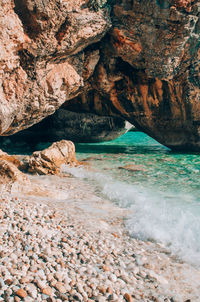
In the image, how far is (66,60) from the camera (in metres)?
10.4

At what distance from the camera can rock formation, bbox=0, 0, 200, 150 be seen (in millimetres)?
7867

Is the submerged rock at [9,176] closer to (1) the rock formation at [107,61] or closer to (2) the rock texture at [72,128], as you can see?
(1) the rock formation at [107,61]

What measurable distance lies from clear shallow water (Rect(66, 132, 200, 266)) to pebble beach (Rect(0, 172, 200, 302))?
33cm

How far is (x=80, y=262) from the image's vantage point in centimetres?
309

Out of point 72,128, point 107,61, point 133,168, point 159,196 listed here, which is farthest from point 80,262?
point 72,128

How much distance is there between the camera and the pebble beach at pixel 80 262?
2.53 meters

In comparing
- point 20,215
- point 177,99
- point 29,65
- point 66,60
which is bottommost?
point 20,215

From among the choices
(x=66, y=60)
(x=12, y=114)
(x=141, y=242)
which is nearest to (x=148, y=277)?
(x=141, y=242)

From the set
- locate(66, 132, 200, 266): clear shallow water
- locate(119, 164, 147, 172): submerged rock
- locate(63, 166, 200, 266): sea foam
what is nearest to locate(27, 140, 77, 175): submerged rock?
locate(66, 132, 200, 266): clear shallow water

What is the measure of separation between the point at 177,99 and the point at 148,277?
12323 mm

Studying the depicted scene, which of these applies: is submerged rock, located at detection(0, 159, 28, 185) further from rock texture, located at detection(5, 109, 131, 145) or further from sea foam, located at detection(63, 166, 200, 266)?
rock texture, located at detection(5, 109, 131, 145)

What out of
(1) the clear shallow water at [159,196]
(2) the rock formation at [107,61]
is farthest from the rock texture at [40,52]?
(1) the clear shallow water at [159,196]

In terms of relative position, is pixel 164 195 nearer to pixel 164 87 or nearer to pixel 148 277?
pixel 148 277

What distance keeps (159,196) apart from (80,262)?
13.4ft
